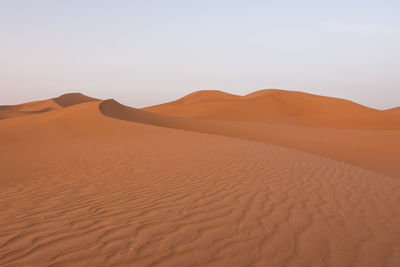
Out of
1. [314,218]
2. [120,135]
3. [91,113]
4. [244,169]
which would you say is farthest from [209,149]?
[91,113]

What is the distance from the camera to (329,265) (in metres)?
2.52

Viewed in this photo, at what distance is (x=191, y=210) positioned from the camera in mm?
3688

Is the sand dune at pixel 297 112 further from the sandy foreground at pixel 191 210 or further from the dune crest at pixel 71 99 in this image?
the dune crest at pixel 71 99

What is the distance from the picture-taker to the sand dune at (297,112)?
3281 cm

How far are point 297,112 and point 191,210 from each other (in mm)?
40282

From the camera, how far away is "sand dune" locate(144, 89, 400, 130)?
3281 cm

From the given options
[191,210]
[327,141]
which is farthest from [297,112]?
[191,210]

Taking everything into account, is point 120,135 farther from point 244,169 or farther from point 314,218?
point 314,218

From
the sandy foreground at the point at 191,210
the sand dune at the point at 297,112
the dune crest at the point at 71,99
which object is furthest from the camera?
the dune crest at the point at 71,99

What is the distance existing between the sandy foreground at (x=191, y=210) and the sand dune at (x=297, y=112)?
1064 inches

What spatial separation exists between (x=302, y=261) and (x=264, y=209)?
127cm

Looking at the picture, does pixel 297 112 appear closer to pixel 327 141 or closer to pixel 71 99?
pixel 327 141

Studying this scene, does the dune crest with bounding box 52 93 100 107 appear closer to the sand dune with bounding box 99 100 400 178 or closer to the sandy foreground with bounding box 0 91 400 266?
the sand dune with bounding box 99 100 400 178

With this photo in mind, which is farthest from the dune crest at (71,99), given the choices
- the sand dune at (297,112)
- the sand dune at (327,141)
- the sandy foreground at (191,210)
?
the sandy foreground at (191,210)
